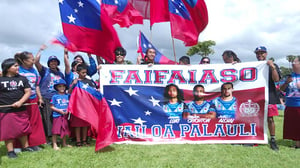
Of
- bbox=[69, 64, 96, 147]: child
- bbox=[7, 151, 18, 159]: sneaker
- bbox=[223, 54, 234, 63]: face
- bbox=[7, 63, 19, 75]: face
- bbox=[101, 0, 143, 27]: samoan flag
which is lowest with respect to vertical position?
bbox=[7, 151, 18, 159]: sneaker

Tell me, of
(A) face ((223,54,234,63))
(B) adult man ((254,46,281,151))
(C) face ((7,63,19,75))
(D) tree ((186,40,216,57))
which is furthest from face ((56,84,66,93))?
(D) tree ((186,40,216,57))

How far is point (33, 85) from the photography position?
4910 mm

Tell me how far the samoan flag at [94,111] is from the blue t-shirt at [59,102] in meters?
0.19

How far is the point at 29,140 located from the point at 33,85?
3.68ft

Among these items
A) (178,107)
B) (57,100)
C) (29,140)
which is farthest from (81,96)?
(178,107)

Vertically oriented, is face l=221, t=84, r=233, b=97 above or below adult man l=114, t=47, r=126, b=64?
below

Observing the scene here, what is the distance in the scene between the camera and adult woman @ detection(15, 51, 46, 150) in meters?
4.84

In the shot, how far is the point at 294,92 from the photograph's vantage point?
5176mm

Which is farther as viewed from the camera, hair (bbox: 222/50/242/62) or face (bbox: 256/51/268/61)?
hair (bbox: 222/50/242/62)

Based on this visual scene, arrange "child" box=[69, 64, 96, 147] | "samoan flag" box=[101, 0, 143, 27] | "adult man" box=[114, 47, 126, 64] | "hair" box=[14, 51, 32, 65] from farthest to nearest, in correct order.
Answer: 1. "samoan flag" box=[101, 0, 143, 27]
2. "adult man" box=[114, 47, 126, 64]
3. "child" box=[69, 64, 96, 147]
4. "hair" box=[14, 51, 32, 65]

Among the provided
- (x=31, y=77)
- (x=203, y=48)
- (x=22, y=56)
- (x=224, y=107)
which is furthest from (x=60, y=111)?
(x=203, y=48)

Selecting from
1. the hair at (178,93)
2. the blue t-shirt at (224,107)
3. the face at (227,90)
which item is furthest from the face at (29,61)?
the face at (227,90)

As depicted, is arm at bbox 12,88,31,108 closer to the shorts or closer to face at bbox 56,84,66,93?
face at bbox 56,84,66,93

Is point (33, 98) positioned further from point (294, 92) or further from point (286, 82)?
point (294, 92)
